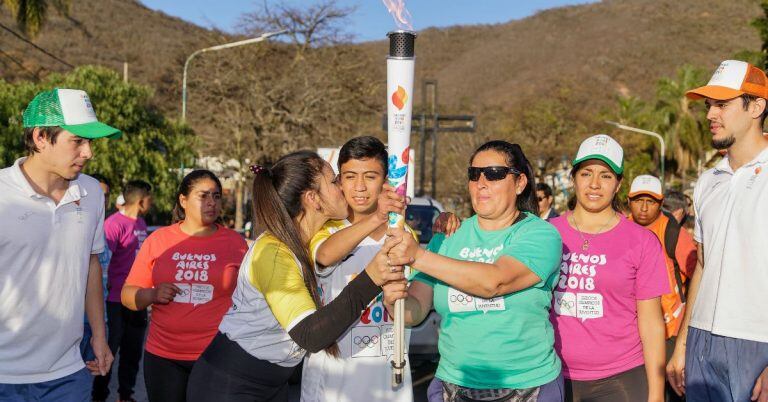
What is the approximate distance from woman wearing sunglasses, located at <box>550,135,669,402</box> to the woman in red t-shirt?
235 cm

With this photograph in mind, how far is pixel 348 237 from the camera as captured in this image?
12.1 ft

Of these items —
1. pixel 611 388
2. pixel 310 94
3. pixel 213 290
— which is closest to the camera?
pixel 611 388

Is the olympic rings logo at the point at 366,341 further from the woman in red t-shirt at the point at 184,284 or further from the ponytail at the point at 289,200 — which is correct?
the woman in red t-shirt at the point at 184,284

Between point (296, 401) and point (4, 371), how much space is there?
4.36 meters

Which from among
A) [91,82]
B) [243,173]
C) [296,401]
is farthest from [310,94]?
[296,401]

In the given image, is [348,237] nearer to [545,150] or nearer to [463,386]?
[463,386]

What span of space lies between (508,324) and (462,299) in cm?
23

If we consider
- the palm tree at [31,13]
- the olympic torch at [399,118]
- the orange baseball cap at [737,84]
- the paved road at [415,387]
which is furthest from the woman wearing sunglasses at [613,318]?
the palm tree at [31,13]

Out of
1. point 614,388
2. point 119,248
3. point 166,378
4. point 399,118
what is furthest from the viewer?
point 119,248

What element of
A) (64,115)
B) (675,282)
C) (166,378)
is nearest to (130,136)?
(166,378)

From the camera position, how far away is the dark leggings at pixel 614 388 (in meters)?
4.18

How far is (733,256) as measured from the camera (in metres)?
3.87

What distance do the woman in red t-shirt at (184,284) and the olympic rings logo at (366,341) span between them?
168 centimetres

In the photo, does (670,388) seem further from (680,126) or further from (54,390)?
(680,126)
